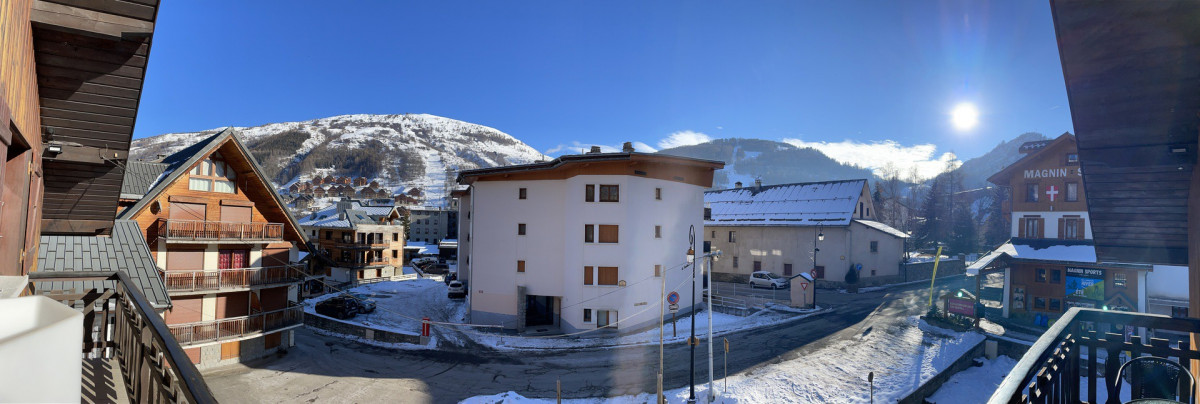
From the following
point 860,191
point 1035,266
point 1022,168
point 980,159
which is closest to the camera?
point 1035,266

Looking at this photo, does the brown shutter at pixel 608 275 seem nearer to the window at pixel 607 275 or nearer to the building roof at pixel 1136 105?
the window at pixel 607 275

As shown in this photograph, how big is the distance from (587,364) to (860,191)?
106 ft

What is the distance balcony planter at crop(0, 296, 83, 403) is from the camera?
1.19 m

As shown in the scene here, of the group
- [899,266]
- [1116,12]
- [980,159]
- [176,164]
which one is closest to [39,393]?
[1116,12]

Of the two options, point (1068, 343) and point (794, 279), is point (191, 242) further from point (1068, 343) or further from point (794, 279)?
point (794, 279)

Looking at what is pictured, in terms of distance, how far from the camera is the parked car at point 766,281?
3934cm

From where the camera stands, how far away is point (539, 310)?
28.9 meters

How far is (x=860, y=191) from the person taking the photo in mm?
42500

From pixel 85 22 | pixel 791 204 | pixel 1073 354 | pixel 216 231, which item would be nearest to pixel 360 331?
pixel 216 231

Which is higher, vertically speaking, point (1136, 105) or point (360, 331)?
point (1136, 105)

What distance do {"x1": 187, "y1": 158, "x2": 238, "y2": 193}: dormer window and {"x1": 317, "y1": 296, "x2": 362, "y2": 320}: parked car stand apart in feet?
36.0

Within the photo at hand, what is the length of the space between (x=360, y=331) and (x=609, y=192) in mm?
15052

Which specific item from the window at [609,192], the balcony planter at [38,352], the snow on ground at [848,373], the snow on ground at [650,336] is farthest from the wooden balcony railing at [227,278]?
the balcony planter at [38,352]

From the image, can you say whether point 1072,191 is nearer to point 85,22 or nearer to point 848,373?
point 848,373
